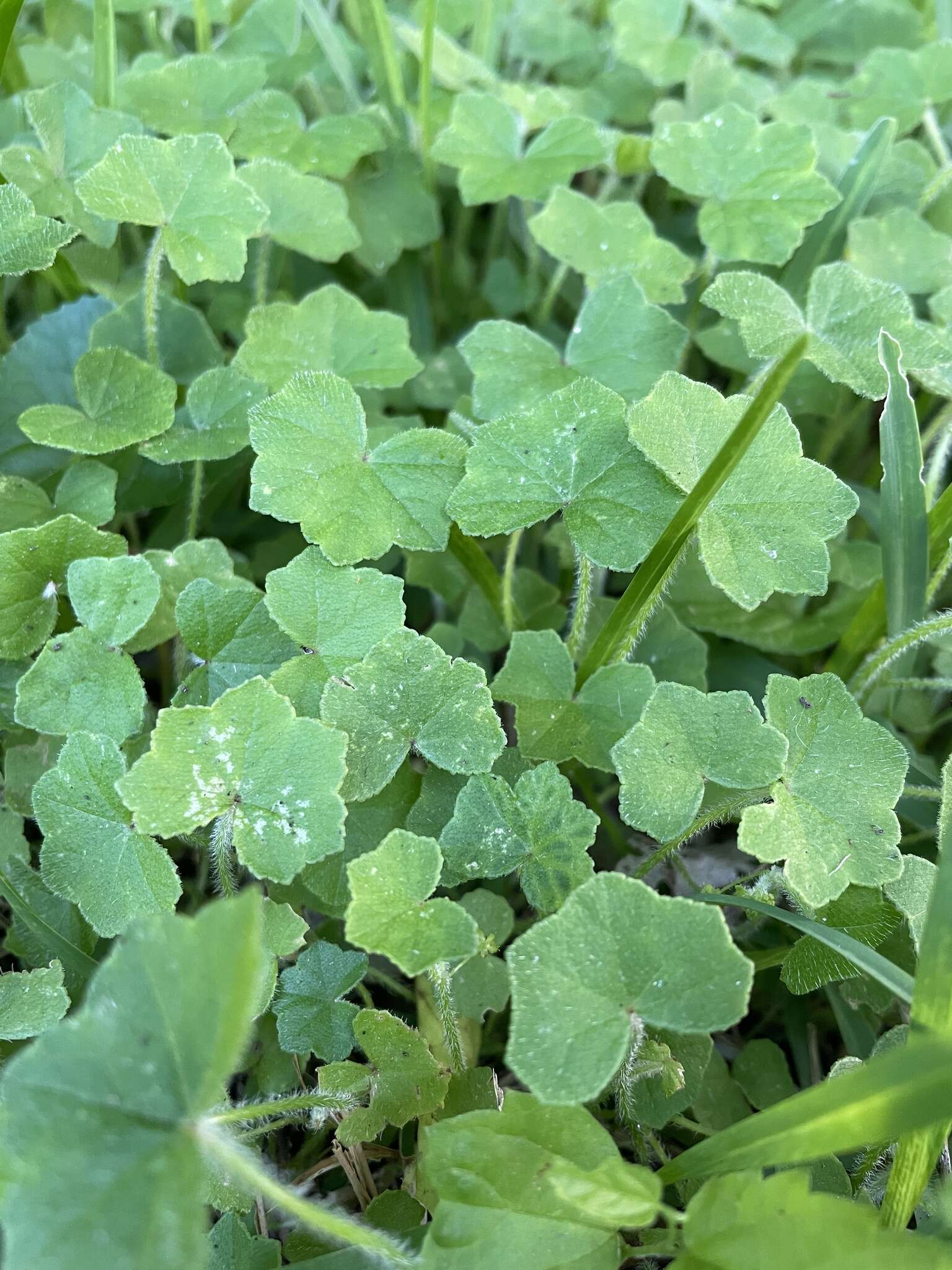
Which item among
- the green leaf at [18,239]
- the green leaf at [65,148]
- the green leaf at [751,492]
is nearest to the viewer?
the green leaf at [751,492]

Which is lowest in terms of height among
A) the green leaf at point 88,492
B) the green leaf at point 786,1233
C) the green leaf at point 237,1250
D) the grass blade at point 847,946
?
the green leaf at point 237,1250

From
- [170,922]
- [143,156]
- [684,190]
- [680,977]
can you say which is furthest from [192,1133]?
[684,190]

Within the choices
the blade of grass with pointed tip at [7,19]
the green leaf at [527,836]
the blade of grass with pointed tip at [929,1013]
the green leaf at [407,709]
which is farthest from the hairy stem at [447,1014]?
the blade of grass with pointed tip at [7,19]

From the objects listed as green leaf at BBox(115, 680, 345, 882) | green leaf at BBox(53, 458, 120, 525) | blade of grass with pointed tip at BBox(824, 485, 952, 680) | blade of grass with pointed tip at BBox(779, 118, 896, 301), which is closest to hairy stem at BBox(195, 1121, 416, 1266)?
green leaf at BBox(115, 680, 345, 882)

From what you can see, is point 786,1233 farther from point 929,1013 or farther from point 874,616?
point 874,616

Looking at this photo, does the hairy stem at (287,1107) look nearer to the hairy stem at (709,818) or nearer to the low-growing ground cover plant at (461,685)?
the low-growing ground cover plant at (461,685)

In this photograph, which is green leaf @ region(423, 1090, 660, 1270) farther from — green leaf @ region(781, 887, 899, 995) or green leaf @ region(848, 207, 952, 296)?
green leaf @ region(848, 207, 952, 296)

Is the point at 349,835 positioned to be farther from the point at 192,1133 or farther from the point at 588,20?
the point at 588,20

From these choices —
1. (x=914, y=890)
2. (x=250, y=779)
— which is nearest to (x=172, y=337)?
(x=250, y=779)
